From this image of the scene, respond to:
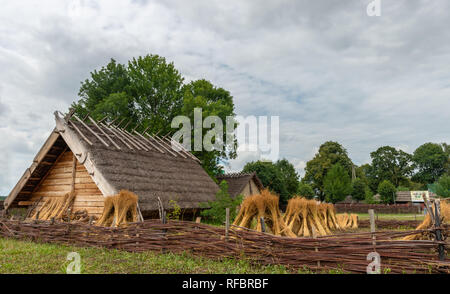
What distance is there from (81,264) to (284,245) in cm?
373

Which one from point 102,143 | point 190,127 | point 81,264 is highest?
point 190,127

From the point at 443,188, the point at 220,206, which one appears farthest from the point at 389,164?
the point at 220,206

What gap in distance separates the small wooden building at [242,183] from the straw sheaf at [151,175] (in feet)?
32.0

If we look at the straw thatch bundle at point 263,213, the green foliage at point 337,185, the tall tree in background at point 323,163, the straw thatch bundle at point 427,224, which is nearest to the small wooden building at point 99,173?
the straw thatch bundle at point 263,213

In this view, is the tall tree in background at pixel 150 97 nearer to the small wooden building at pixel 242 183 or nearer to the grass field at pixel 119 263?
the small wooden building at pixel 242 183

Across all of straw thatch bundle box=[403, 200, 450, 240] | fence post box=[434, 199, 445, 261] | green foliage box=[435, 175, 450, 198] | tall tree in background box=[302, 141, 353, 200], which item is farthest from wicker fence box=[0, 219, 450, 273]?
tall tree in background box=[302, 141, 353, 200]

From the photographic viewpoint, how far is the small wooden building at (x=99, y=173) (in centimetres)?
1017

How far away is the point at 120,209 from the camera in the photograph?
332 inches

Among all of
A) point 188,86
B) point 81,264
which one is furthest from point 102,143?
point 188,86

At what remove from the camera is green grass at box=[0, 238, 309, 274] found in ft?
17.4

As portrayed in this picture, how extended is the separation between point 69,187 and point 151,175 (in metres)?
3.17

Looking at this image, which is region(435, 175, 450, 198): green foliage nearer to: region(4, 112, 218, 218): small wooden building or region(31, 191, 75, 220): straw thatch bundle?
region(4, 112, 218, 218): small wooden building

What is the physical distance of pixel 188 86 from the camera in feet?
81.9
